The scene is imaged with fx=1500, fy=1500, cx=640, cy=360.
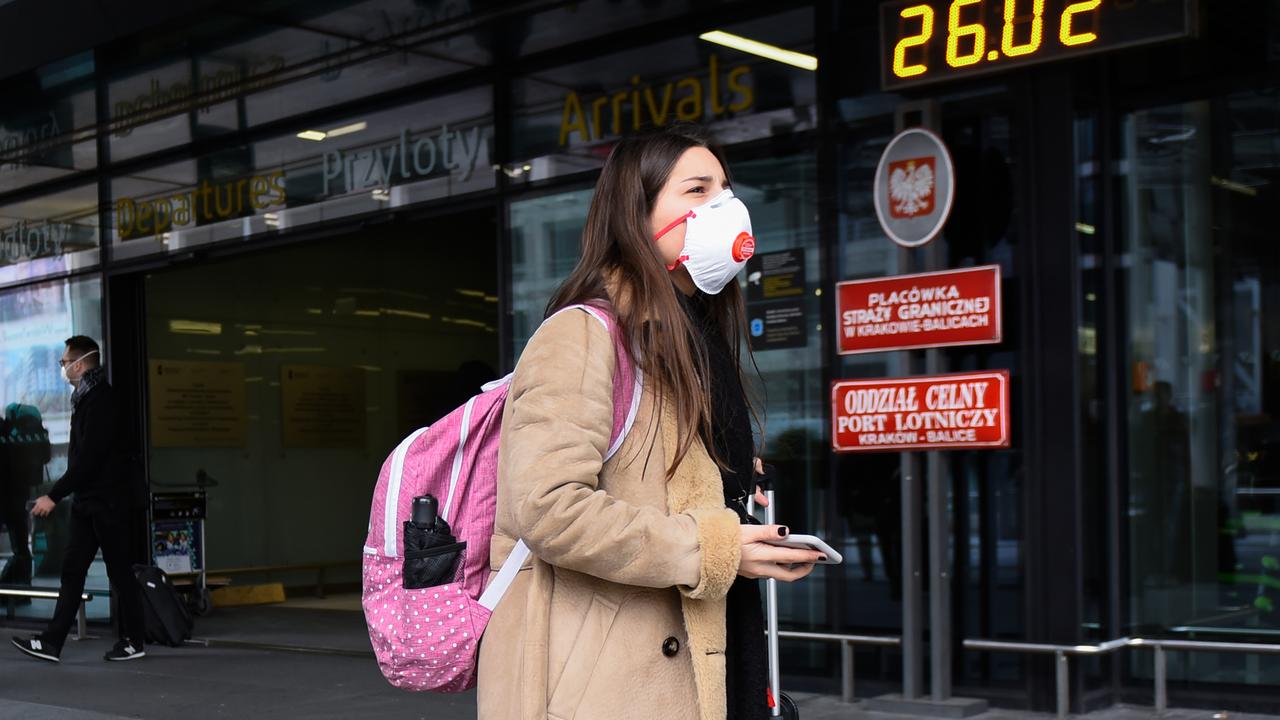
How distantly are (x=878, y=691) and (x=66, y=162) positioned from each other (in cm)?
823

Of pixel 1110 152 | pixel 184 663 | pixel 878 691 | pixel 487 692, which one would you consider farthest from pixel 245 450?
pixel 487 692

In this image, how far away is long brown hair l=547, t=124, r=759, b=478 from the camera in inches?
86.7

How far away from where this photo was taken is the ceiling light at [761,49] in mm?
7586

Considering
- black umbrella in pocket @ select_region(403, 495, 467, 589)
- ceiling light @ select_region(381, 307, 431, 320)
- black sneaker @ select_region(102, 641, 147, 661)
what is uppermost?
ceiling light @ select_region(381, 307, 431, 320)

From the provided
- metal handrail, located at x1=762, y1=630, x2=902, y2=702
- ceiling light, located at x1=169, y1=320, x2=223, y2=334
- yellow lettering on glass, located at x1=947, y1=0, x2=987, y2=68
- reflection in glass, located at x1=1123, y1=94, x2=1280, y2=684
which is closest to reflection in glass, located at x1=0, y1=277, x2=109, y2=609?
ceiling light, located at x1=169, y1=320, x2=223, y2=334

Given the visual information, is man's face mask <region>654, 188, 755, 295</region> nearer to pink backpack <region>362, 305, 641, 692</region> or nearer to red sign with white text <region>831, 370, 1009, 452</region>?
pink backpack <region>362, 305, 641, 692</region>

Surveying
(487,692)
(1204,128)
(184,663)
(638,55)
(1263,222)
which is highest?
(638,55)

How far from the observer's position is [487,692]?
2.22 m

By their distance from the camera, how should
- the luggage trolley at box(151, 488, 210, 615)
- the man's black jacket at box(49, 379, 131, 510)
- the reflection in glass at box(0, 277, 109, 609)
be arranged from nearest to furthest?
the man's black jacket at box(49, 379, 131, 510)
the reflection in glass at box(0, 277, 109, 609)
the luggage trolley at box(151, 488, 210, 615)

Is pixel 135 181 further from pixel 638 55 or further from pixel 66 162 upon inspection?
pixel 638 55

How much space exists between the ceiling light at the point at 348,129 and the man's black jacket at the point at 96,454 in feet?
7.16

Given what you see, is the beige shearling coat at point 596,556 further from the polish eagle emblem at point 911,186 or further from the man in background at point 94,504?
the man in background at point 94,504

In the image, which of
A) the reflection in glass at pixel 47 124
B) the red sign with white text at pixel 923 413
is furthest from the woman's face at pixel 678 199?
the reflection in glass at pixel 47 124

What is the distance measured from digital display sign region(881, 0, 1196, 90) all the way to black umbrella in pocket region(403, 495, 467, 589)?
4.86 m
